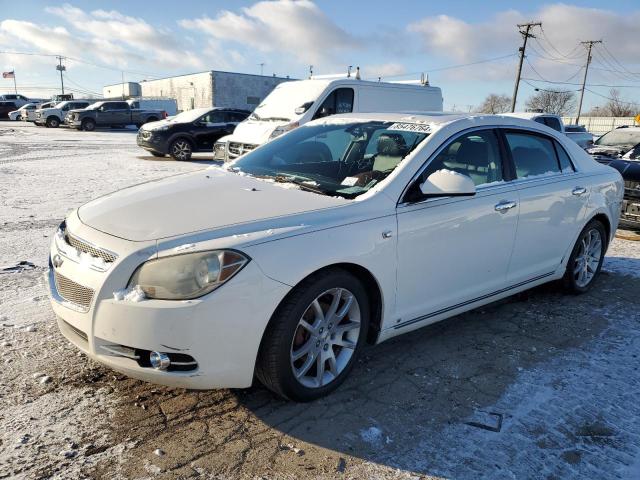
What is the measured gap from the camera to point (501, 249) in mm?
3951

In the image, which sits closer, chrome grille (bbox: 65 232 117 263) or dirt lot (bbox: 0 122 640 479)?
dirt lot (bbox: 0 122 640 479)

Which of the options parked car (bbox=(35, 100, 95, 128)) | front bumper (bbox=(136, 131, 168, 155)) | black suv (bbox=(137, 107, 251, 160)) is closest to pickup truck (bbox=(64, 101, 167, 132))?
parked car (bbox=(35, 100, 95, 128))

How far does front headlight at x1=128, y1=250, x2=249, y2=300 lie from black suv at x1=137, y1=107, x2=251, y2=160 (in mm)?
13735

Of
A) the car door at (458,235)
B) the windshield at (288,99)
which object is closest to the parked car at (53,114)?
the windshield at (288,99)

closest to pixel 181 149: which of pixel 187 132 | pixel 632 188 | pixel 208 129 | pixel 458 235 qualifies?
pixel 187 132

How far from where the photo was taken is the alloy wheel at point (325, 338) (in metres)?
2.96

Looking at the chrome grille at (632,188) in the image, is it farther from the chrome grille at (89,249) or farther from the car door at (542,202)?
the chrome grille at (89,249)

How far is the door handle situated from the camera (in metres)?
3.85

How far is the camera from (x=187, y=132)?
15.8 meters

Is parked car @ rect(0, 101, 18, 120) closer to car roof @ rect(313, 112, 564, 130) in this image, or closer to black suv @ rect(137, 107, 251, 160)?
black suv @ rect(137, 107, 251, 160)

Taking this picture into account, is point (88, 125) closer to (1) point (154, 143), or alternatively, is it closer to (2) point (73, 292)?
(1) point (154, 143)

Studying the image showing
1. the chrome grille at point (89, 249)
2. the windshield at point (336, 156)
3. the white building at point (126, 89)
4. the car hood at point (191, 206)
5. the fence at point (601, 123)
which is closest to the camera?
the chrome grille at point (89, 249)

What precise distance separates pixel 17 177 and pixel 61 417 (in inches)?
382

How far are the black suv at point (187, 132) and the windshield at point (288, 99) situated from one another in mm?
4631
